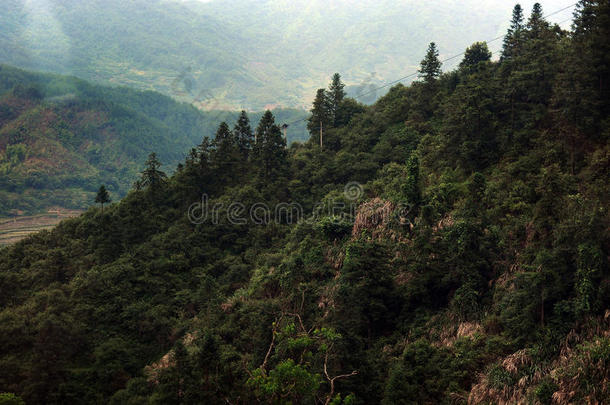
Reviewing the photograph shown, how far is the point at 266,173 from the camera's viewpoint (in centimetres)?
4816

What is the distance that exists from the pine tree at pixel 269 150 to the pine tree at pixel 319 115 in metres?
5.51

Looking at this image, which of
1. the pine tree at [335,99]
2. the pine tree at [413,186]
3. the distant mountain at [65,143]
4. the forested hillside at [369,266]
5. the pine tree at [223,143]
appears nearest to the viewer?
the forested hillside at [369,266]

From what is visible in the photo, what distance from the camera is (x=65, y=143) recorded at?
15688 centimetres

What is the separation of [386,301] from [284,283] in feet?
26.0

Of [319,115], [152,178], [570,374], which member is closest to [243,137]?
[319,115]

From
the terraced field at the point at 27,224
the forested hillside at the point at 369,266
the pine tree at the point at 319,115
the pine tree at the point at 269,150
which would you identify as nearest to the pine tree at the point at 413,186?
the forested hillside at the point at 369,266

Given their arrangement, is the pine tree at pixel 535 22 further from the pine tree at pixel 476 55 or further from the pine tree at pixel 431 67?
the pine tree at pixel 431 67

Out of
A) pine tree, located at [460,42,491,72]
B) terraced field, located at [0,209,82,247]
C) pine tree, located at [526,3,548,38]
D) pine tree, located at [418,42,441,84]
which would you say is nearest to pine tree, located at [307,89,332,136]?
pine tree, located at [418,42,441,84]

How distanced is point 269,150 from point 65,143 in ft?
435

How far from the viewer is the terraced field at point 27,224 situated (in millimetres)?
105875

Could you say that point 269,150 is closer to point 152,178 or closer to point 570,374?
point 152,178

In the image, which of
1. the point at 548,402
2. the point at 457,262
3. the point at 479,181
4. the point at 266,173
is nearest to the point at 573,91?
the point at 479,181

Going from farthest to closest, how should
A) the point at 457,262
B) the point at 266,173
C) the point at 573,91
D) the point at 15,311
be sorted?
the point at 266,173, the point at 15,311, the point at 573,91, the point at 457,262

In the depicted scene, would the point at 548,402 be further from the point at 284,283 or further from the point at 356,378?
the point at 284,283
